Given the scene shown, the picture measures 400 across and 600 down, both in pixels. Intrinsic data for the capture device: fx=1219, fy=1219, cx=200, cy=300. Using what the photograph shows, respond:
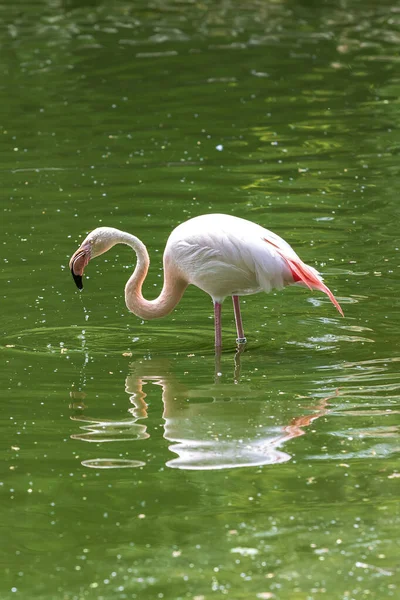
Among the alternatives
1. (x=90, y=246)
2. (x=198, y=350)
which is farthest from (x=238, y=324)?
(x=90, y=246)

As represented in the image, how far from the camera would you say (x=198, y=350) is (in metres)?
8.23

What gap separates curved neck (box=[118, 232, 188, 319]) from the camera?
8.07 meters

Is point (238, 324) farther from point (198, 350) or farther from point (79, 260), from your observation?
point (79, 260)

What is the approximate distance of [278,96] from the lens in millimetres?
15914

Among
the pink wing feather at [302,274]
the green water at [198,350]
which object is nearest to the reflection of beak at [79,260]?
the green water at [198,350]

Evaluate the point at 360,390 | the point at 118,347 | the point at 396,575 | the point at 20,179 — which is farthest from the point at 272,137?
the point at 396,575

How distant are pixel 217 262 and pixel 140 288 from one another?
582mm

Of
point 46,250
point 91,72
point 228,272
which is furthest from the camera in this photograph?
point 91,72

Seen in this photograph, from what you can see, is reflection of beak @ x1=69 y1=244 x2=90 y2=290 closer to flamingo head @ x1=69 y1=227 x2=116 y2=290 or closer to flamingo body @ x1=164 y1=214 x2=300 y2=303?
flamingo head @ x1=69 y1=227 x2=116 y2=290

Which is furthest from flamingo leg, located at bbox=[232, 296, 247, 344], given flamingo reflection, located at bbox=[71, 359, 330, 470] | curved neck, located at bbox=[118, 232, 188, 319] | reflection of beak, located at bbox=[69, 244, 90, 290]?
reflection of beak, located at bbox=[69, 244, 90, 290]

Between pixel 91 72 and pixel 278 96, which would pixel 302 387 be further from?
pixel 91 72

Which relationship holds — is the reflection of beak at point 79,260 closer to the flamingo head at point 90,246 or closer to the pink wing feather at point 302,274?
the flamingo head at point 90,246

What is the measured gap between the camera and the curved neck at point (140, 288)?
807 cm

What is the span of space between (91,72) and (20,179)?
5.31 metres
